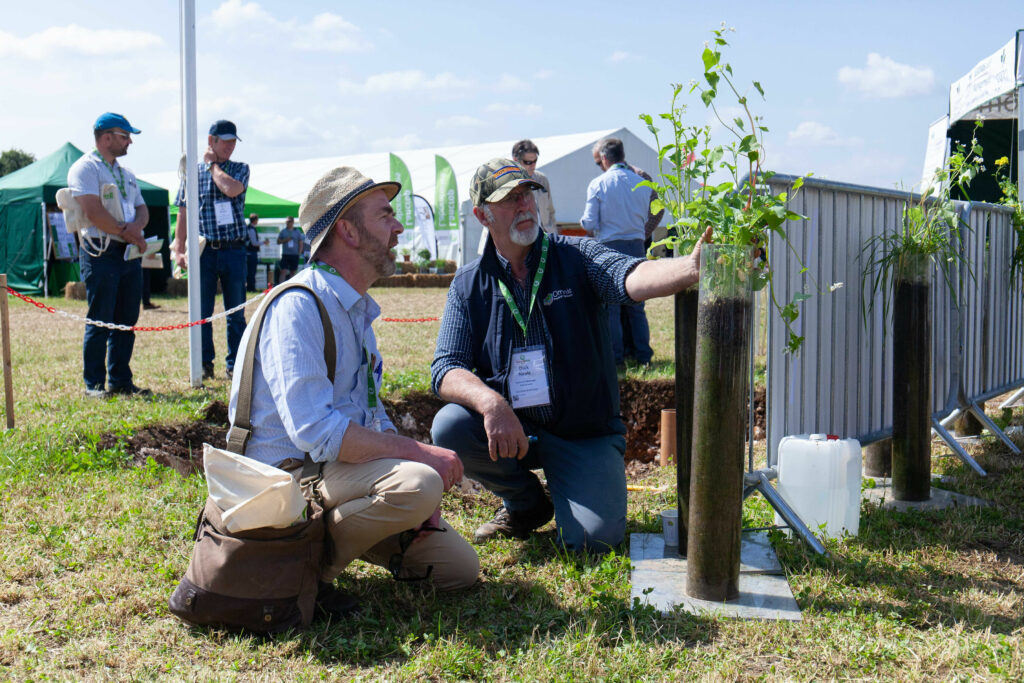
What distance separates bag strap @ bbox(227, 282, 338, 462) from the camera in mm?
2801

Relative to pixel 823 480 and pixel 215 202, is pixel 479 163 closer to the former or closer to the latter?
pixel 215 202

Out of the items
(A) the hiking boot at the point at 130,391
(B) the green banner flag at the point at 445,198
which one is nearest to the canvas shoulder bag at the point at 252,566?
(A) the hiking boot at the point at 130,391

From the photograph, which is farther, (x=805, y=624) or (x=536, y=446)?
(x=536, y=446)

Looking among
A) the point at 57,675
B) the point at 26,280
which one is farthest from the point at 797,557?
the point at 26,280

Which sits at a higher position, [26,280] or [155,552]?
[26,280]

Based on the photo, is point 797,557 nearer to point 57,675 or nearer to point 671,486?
point 671,486

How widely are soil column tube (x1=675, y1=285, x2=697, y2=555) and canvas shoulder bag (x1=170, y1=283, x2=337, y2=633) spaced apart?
1287 mm

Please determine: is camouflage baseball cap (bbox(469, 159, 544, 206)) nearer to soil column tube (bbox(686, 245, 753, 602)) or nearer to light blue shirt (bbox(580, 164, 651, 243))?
soil column tube (bbox(686, 245, 753, 602))

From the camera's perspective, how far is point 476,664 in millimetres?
2549

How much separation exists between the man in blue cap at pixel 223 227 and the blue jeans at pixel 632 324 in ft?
10.5

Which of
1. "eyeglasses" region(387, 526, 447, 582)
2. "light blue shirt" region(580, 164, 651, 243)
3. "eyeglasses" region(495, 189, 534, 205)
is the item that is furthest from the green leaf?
"light blue shirt" region(580, 164, 651, 243)

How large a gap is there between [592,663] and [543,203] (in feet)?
16.8

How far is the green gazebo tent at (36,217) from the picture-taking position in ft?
57.2

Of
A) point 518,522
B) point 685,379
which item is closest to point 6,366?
point 518,522
